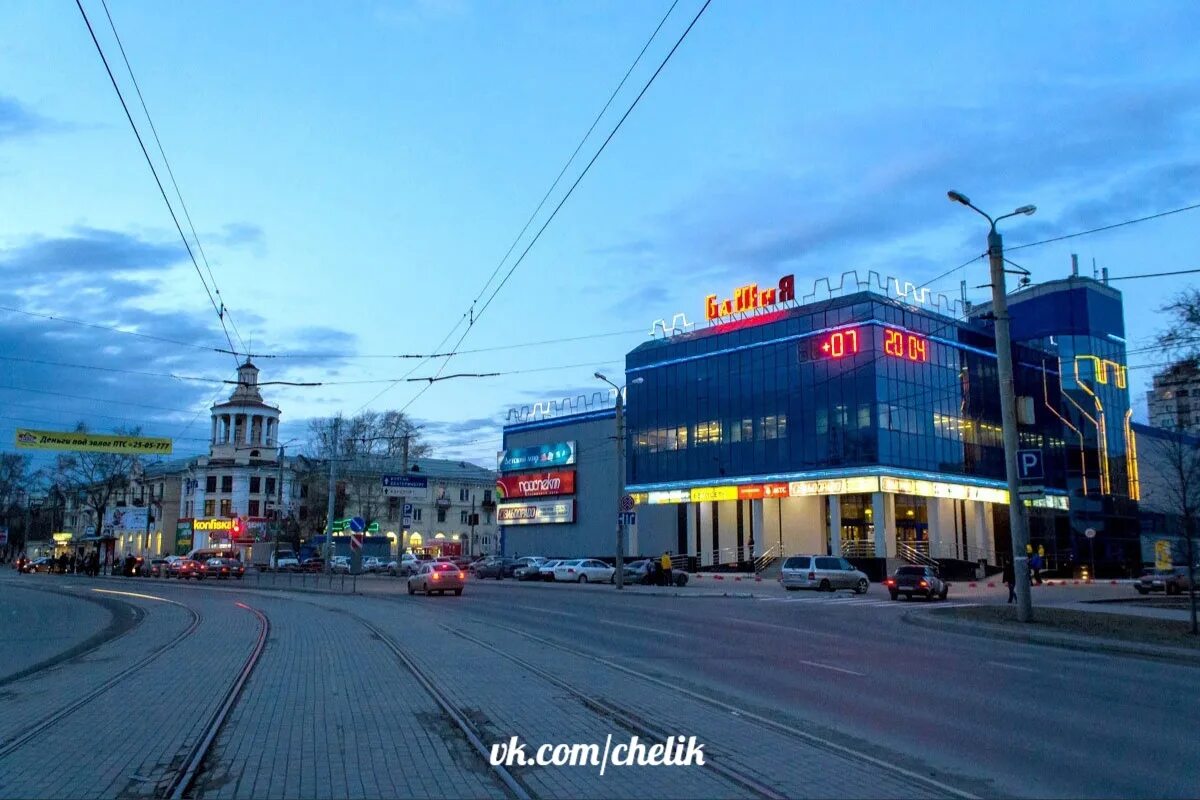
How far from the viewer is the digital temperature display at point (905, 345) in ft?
182

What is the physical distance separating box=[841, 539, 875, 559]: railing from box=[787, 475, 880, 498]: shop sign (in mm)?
3718

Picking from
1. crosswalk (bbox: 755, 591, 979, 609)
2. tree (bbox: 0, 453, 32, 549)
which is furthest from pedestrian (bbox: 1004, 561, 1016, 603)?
tree (bbox: 0, 453, 32, 549)

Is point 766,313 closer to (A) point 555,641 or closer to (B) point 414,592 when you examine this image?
(B) point 414,592

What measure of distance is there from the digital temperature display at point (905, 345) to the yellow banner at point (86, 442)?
3957 cm

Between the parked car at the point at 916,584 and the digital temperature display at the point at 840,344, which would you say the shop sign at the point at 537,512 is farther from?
the parked car at the point at 916,584

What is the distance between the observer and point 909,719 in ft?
34.1

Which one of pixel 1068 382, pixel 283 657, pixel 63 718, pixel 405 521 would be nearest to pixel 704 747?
pixel 63 718

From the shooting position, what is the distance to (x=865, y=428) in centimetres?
5459

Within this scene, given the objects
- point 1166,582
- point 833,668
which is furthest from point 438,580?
point 1166,582

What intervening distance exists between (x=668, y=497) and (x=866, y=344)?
61.2 feet

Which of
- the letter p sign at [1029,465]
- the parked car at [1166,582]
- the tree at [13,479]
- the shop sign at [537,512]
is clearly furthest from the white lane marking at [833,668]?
the tree at [13,479]

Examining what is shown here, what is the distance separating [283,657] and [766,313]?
48.8 m

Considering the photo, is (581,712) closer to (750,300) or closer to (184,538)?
(750,300)

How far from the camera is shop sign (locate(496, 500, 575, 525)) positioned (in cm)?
7510
